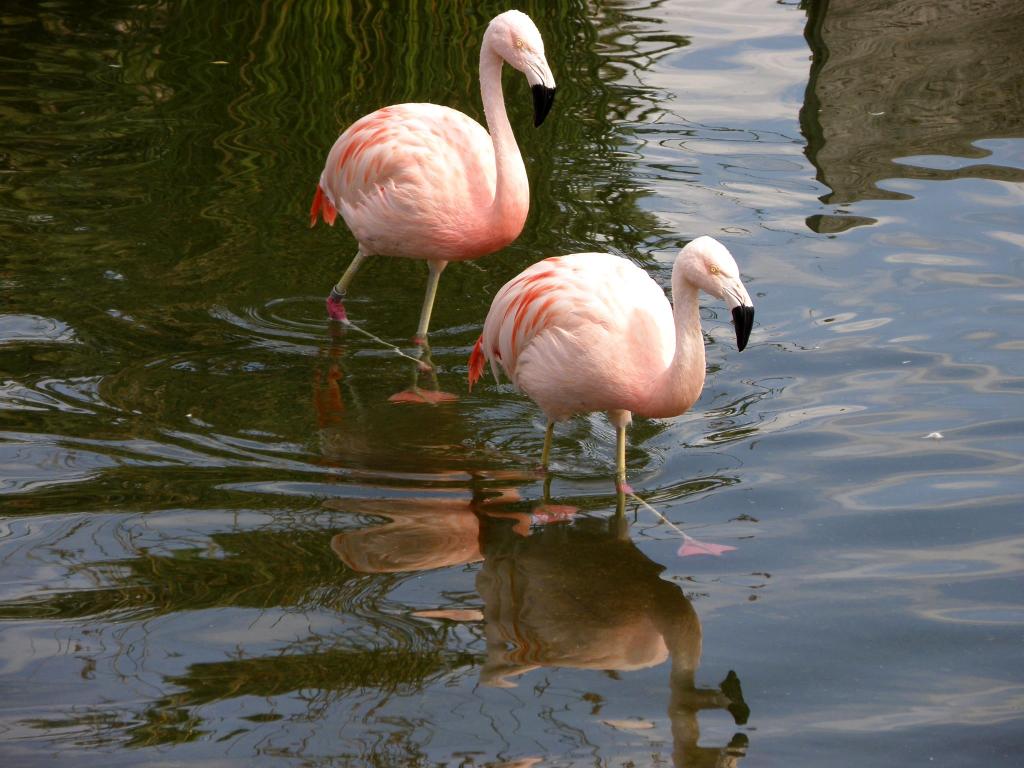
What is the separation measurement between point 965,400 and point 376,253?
8.23 feet

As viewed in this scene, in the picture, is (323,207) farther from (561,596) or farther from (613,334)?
(561,596)

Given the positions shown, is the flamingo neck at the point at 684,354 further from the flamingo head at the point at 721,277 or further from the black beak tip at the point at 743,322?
the black beak tip at the point at 743,322

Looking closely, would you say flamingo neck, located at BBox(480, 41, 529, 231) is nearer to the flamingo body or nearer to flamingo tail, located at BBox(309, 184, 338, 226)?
the flamingo body

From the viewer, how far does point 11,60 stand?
332 inches

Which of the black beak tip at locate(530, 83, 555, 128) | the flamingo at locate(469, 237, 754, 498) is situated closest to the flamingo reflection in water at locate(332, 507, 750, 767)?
the flamingo at locate(469, 237, 754, 498)

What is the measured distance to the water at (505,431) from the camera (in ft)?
11.5

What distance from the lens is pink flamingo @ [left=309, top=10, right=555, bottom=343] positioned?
5355mm

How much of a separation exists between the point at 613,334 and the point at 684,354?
0.28 metres

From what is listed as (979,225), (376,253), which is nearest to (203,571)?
(376,253)

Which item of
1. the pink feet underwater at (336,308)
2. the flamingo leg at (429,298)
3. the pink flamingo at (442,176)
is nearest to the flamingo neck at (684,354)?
the pink flamingo at (442,176)

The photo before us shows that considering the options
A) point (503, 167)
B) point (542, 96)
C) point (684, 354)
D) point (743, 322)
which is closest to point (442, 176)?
point (503, 167)

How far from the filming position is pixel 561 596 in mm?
4031

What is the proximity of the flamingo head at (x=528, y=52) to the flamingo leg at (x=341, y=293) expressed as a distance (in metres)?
1.22

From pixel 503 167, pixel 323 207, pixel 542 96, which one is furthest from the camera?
pixel 323 207
